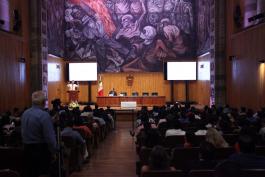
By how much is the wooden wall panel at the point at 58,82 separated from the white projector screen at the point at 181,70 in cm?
725

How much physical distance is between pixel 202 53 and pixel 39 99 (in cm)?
2129

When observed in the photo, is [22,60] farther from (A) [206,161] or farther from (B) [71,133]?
(A) [206,161]

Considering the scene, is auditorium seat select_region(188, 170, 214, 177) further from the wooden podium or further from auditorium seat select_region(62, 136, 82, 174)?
the wooden podium

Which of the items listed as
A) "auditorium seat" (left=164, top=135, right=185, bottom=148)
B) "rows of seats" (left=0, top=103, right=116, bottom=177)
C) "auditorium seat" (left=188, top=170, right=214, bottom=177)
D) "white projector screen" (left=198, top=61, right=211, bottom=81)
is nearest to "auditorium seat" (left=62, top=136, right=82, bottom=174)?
"rows of seats" (left=0, top=103, right=116, bottom=177)

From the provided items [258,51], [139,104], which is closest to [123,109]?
[139,104]

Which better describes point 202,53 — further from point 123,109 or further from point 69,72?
point 69,72

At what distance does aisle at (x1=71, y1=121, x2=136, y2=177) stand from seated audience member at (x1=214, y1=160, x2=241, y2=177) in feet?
18.0

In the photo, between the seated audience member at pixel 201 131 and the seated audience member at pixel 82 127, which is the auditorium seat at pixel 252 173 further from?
the seated audience member at pixel 82 127

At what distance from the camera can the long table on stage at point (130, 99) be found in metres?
26.6

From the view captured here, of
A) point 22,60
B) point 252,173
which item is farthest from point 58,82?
point 252,173

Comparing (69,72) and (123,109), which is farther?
(69,72)

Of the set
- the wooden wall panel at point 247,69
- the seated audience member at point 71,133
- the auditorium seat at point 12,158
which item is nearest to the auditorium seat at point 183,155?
the auditorium seat at point 12,158

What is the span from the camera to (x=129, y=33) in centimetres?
2925

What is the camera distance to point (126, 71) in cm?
2942
